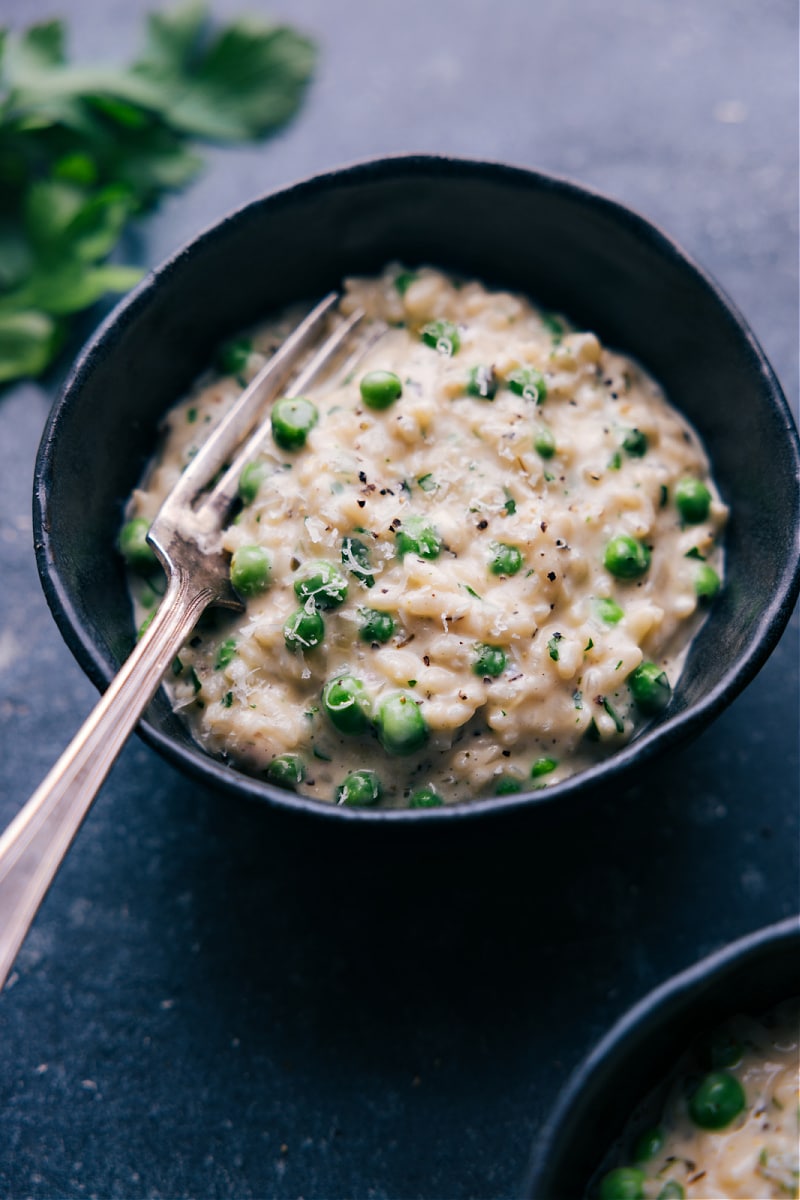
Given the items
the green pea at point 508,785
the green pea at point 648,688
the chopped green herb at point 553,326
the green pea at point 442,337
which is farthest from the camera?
the chopped green herb at point 553,326

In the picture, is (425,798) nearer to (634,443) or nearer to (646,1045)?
(646,1045)

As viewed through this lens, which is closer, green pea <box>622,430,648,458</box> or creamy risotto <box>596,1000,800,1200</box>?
creamy risotto <box>596,1000,800,1200</box>

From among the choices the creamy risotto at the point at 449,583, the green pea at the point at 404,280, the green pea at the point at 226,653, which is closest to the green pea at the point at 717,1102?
the creamy risotto at the point at 449,583

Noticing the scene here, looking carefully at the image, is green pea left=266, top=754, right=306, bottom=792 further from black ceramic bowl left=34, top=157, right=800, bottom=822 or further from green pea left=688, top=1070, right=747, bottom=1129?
green pea left=688, top=1070, right=747, bottom=1129

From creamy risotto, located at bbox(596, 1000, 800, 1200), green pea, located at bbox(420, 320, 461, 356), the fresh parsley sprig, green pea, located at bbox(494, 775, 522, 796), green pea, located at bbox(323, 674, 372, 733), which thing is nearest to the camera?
creamy risotto, located at bbox(596, 1000, 800, 1200)

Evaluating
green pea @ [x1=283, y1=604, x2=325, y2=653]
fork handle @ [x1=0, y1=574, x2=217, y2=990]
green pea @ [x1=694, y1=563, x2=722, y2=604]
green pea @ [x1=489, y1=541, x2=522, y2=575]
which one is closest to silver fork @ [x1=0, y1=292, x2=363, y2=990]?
fork handle @ [x1=0, y1=574, x2=217, y2=990]

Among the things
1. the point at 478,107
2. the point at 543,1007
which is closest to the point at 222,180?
the point at 478,107

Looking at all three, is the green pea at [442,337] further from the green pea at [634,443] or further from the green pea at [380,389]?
the green pea at [634,443]
